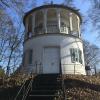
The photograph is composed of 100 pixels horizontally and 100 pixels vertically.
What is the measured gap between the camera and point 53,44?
24.1m

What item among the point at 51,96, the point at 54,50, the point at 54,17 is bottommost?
the point at 51,96

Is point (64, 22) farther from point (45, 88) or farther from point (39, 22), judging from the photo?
point (45, 88)

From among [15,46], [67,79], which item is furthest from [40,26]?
[15,46]

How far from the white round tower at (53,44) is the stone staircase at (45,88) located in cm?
421

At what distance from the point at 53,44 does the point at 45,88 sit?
8.21m

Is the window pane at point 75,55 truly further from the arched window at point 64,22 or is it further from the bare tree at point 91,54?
the bare tree at point 91,54

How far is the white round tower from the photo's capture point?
23547 mm

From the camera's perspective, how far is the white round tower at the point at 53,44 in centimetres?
2355

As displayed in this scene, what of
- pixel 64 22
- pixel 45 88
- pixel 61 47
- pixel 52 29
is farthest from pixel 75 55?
pixel 45 88

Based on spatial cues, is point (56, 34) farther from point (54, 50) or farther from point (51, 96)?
point (51, 96)

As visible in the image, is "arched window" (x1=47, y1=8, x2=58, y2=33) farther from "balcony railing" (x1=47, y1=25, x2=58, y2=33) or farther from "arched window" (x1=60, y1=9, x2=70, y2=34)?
"arched window" (x1=60, y1=9, x2=70, y2=34)

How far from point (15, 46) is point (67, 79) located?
20.8 meters

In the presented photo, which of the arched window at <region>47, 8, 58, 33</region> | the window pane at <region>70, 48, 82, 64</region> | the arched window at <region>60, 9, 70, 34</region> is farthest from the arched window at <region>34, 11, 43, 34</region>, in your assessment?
the window pane at <region>70, 48, 82, 64</region>

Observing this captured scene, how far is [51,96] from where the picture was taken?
49.8ft
